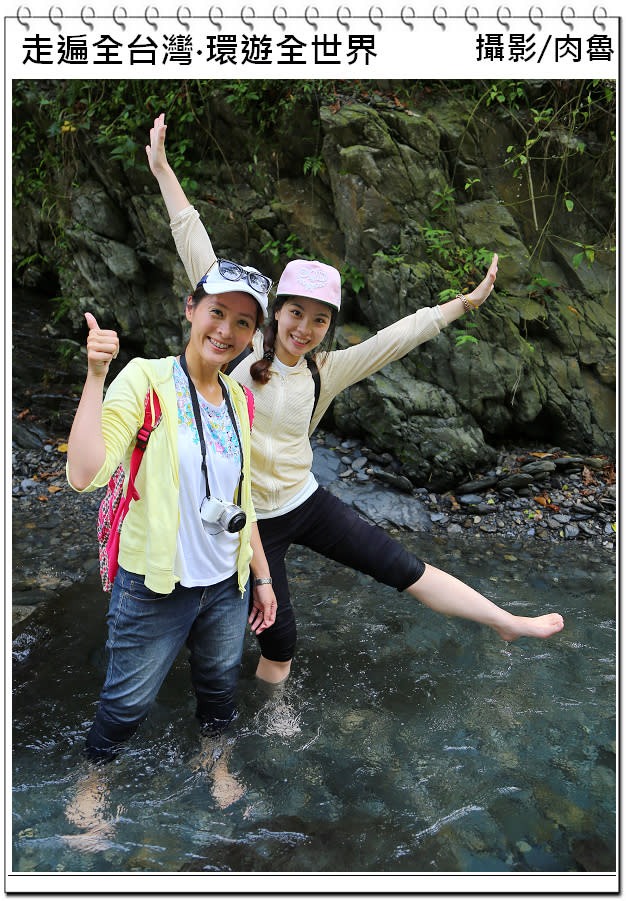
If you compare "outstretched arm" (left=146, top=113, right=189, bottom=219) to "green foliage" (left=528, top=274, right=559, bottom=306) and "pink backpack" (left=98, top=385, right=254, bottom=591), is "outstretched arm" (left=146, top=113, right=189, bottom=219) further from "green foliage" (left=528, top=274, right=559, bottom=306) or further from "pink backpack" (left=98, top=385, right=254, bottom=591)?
"green foliage" (left=528, top=274, right=559, bottom=306)

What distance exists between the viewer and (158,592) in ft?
7.11

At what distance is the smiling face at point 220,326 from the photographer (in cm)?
224

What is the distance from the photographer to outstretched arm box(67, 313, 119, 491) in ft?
5.98

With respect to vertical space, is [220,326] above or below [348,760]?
above

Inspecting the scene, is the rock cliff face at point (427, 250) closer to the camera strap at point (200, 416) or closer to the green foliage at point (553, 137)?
the green foliage at point (553, 137)

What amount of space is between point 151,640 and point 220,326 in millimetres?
1106

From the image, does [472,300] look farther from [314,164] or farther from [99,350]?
[314,164]

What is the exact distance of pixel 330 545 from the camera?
301 centimetres

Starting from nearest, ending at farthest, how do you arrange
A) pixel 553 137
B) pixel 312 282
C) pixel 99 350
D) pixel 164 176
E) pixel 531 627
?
pixel 99 350, pixel 312 282, pixel 164 176, pixel 531 627, pixel 553 137

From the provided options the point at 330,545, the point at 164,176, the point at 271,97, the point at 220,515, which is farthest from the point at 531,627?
the point at 271,97

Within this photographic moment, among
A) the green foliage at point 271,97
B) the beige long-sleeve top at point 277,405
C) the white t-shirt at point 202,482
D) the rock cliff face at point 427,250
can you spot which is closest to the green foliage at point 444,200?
the rock cliff face at point 427,250

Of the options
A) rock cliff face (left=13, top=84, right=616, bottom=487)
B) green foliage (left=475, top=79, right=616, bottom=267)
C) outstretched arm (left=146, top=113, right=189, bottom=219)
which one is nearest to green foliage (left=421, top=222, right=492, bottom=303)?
rock cliff face (left=13, top=84, right=616, bottom=487)

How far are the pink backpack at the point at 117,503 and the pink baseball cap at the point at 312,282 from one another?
2.74 ft
